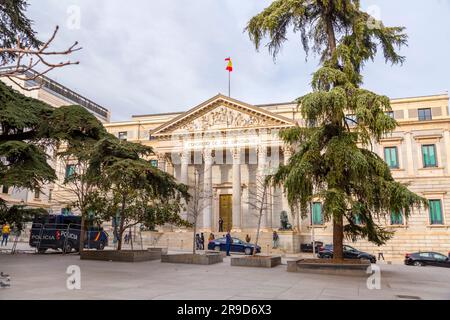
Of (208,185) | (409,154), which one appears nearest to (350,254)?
(409,154)

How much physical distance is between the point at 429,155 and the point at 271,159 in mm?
15570

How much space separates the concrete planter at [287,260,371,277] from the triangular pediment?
2519 cm

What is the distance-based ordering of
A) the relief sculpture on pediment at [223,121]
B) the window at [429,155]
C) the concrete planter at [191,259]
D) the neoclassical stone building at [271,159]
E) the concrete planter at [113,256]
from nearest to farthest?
the concrete planter at [191,259] < the concrete planter at [113,256] < the neoclassical stone building at [271,159] < the window at [429,155] < the relief sculpture on pediment at [223,121]

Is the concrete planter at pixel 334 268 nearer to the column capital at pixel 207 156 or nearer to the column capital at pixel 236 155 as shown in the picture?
the column capital at pixel 236 155

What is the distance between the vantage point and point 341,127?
15.8 metres

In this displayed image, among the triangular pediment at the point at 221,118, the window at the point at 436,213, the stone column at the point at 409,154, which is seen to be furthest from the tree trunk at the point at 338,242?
the stone column at the point at 409,154

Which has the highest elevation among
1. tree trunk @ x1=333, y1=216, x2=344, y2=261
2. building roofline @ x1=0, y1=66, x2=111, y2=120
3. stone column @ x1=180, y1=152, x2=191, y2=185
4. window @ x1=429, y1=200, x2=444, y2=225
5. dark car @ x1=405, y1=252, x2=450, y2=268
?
building roofline @ x1=0, y1=66, x2=111, y2=120

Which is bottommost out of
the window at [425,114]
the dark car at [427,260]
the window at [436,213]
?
the dark car at [427,260]

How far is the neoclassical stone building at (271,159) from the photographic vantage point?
117 feet

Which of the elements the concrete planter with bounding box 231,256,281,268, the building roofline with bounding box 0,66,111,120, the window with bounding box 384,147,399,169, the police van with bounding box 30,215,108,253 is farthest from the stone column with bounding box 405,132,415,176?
the building roofline with bounding box 0,66,111,120

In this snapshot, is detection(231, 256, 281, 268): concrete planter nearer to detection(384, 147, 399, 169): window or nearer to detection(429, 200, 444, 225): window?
detection(429, 200, 444, 225): window

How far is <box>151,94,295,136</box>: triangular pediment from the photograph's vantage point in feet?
130

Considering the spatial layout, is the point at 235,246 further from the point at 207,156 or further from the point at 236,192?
the point at 207,156
